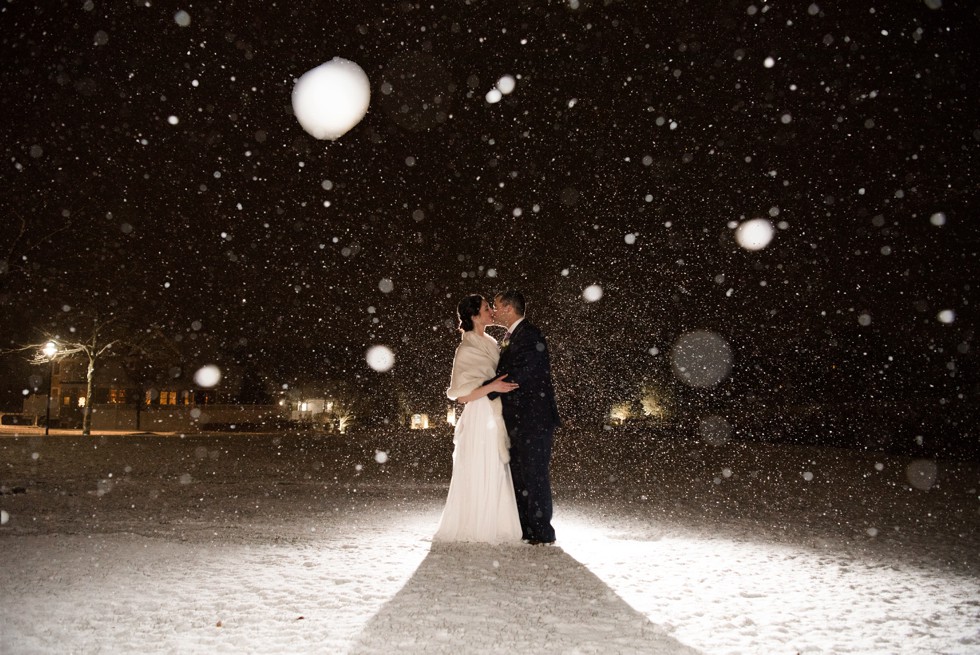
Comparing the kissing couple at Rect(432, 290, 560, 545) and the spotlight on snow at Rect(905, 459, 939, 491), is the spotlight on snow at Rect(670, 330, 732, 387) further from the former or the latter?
the kissing couple at Rect(432, 290, 560, 545)

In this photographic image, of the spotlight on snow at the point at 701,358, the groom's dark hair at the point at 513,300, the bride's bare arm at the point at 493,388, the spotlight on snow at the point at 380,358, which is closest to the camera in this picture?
the bride's bare arm at the point at 493,388

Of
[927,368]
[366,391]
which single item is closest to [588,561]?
[927,368]

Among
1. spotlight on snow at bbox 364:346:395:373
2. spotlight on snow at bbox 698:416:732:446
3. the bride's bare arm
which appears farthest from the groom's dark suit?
spotlight on snow at bbox 364:346:395:373

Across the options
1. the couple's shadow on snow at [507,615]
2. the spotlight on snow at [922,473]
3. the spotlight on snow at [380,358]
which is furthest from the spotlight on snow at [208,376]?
the couple's shadow on snow at [507,615]

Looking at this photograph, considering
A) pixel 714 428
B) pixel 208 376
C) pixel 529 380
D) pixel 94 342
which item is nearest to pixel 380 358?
pixel 208 376

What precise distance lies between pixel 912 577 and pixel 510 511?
341 cm

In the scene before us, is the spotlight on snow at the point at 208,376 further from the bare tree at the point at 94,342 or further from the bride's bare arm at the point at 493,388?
the bride's bare arm at the point at 493,388

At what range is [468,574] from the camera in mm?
5633

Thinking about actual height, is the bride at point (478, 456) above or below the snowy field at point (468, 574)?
above

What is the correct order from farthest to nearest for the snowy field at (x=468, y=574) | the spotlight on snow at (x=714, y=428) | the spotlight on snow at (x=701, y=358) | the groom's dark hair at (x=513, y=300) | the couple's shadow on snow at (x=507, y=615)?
1. the spotlight on snow at (x=701, y=358)
2. the spotlight on snow at (x=714, y=428)
3. the groom's dark hair at (x=513, y=300)
4. the snowy field at (x=468, y=574)
5. the couple's shadow on snow at (x=507, y=615)

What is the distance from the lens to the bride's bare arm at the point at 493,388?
686cm

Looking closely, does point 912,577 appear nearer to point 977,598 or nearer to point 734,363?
point 977,598

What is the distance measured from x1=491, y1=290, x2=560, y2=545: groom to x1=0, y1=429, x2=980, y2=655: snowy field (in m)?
0.36

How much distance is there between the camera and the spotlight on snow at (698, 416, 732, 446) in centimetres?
3950
